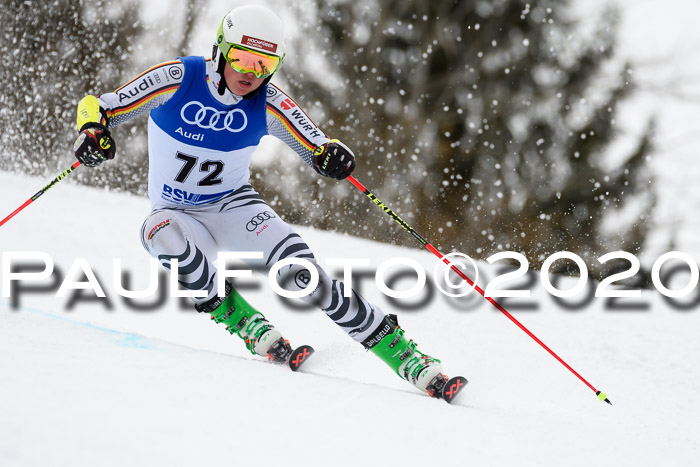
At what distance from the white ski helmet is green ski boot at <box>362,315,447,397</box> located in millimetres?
1323

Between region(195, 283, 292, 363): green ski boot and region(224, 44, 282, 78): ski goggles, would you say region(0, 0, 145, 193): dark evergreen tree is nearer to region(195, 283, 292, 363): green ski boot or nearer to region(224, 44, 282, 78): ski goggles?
region(195, 283, 292, 363): green ski boot

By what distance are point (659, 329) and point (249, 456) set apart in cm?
421

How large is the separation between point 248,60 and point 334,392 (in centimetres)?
153

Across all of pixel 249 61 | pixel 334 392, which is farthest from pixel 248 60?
pixel 334 392

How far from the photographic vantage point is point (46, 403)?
5.64 feet

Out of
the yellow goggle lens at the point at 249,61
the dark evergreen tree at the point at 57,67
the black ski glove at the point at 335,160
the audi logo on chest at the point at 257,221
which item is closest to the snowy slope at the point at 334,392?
the audi logo on chest at the point at 257,221

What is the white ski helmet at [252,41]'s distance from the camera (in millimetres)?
3027

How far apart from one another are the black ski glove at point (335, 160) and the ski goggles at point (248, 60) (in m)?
0.47

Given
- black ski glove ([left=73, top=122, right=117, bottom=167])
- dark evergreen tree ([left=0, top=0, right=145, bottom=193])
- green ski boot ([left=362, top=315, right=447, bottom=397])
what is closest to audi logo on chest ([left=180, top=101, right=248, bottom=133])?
black ski glove ([left=73, top=122, right=117, bottom=167])

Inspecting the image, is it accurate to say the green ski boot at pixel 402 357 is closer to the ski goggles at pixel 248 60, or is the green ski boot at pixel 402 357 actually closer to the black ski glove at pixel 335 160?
the black ski glove at pixel 335 160

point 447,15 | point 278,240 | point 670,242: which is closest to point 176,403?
point 278,240

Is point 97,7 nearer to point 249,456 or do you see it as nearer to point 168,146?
point 168,146

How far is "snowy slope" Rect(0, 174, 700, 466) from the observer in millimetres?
1688

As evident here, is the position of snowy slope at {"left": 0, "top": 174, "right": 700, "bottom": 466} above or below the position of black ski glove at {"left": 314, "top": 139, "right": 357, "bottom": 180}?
below
